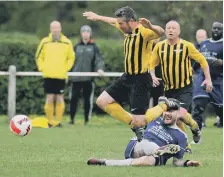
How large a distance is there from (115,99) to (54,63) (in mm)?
6794

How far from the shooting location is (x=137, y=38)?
42.4 ft

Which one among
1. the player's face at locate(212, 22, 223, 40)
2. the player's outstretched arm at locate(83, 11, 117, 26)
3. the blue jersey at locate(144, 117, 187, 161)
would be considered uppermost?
the player's outstretched arm at locate(83, 11, 117, 26)

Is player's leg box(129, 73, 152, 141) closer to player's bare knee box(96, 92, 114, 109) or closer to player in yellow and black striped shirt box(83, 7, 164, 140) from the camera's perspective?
player in yellow and black striped shirt box(83, 7, 164, 140)

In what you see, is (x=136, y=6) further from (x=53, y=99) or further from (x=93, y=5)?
(x=53, y=99)

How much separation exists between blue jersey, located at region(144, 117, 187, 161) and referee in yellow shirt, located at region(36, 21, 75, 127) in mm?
7881

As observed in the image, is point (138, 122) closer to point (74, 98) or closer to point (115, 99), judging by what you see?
point (115, 99)

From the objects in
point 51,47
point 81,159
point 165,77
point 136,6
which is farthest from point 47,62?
point 136,6

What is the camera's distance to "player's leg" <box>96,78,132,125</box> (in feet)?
42.8

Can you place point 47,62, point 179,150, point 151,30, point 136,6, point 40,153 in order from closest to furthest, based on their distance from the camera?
point 179,150, point 151,30, point 40,153, point 47,62, point 136,6

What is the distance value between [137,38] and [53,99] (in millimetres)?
7424

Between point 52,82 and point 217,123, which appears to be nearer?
point 52,82

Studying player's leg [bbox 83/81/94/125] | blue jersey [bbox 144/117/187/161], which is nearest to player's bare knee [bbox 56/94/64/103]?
player's leg [bbox 83/81/94/125]

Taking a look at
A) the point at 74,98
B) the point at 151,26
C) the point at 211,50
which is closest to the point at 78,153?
the point at 151,26

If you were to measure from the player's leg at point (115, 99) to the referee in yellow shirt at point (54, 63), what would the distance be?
22.0 ft
